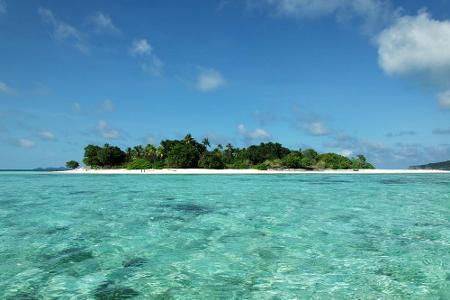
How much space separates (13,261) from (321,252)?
7621 mm

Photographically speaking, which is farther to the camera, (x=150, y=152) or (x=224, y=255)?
(x=150, y=152)

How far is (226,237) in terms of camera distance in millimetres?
11227

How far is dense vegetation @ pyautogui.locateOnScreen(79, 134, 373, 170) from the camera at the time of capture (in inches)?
3681

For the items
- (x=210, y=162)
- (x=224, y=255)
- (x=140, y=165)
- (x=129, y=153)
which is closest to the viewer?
(x=224, y=255)

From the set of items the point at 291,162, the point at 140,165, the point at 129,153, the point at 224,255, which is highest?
the point at 129,153

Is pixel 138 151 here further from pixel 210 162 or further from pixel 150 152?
pixel 210 162

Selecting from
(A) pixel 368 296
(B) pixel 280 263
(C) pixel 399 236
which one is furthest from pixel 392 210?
(A) pixel 368 296

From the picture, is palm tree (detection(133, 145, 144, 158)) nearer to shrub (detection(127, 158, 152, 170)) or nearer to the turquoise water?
shrub (detection(127, 158, 152, 170))

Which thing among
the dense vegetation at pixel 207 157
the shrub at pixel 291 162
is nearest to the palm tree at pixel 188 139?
the dense vegetation at pixel 207 157

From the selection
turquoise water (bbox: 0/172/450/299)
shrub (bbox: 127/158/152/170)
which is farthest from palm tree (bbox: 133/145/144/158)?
turquoise water (bbox: 0/172/450/299)

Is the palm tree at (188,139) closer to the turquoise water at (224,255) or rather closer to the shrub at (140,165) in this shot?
the shrub at (140,165)

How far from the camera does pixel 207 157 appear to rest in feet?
313

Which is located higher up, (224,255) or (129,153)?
(129,153)

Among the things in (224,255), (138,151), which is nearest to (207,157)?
(138,151)
